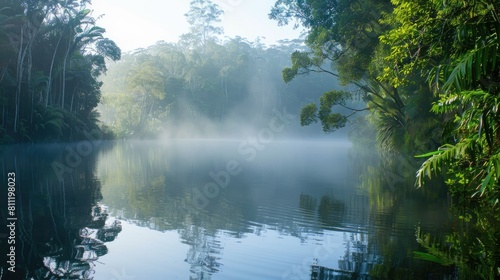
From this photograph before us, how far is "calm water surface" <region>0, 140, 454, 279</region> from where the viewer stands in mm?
5965

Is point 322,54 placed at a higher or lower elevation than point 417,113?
higher

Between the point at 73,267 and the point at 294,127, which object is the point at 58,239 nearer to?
the point at 73,267

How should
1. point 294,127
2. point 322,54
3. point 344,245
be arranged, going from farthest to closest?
point 294,127 → point 322,54 → point 344,245

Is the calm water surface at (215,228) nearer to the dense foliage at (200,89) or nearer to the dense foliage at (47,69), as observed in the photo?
the dense foliage at (47,69)

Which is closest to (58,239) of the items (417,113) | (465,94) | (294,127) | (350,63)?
(465,94)

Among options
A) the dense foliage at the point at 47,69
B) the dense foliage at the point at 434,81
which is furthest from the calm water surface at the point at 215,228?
the dense foliage at the point at 47,69

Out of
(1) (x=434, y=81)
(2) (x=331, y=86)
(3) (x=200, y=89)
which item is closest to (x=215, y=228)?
(1) (x=434, y=81)

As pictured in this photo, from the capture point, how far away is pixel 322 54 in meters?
23.1

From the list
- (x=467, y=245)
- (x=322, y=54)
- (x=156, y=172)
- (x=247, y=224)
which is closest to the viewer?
(x=467, y=245)

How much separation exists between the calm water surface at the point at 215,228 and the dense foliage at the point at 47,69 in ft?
52.0

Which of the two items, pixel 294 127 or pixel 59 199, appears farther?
pixel 294 127

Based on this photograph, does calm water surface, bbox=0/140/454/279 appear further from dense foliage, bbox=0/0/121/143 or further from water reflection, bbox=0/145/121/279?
dense foliage, bbox=0/0/121/143

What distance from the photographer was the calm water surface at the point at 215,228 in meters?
5.96

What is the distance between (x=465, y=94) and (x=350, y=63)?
54.5 feet
